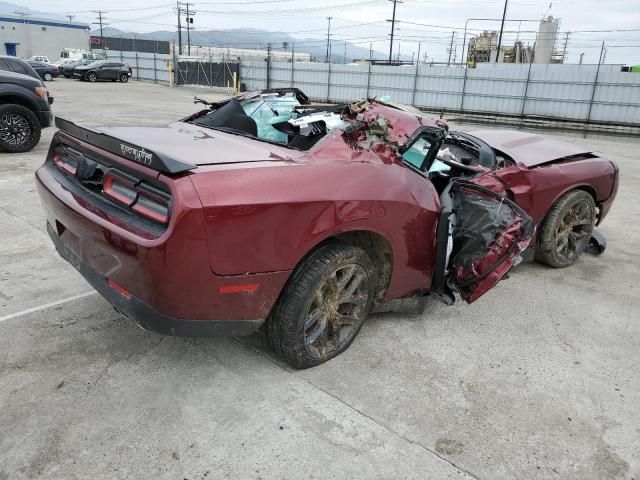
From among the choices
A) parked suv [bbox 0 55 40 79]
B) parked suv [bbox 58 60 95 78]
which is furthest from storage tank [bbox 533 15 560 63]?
parked suv [bbox 0 55 40 79]

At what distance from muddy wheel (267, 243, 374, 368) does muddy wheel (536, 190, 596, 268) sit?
7.49ft

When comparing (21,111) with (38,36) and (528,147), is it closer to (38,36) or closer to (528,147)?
(528,147)

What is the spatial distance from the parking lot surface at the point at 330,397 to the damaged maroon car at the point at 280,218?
12.4 inches

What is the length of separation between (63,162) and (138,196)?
3.41ft

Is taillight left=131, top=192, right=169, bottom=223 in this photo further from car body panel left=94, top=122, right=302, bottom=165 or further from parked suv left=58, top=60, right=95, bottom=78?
parked suv left=58, top=60, right=95, bottom=78

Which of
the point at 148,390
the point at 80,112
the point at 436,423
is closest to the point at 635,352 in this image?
the point at 436,423

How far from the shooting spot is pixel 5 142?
8.74 m

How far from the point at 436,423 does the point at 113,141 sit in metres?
2.16

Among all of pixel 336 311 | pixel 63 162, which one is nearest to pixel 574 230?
pixel 336 311

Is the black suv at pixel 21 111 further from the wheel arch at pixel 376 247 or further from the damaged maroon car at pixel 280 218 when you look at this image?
the wheel arch at pixel 376 247

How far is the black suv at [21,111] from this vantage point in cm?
847

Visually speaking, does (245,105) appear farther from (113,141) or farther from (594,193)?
(594,193)

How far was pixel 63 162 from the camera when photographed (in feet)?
10.3

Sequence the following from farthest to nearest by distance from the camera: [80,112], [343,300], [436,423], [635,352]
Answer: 1. [80,112]
2. [635,352]
3. [343,300]
4. [436,423]
